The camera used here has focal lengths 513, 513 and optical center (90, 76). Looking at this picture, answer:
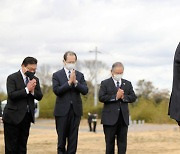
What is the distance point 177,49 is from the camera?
536 cm

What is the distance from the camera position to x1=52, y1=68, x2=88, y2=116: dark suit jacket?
9031mm

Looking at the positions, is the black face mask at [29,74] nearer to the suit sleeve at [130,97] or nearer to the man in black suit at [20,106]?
the man in black suit at [20,106]

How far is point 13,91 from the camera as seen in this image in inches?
345

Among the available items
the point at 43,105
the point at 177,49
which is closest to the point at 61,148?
the point at 177,49

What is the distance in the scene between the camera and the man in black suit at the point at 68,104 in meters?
9.07

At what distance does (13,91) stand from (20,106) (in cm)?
29

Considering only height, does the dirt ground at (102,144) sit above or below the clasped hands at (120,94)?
below

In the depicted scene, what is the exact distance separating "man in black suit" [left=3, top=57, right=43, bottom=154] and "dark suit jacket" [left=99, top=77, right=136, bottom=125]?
55.4 inches

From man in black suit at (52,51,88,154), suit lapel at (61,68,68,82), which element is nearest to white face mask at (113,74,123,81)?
man in black suit at (52,51,88,154)

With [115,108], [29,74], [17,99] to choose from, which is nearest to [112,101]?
[115,108]

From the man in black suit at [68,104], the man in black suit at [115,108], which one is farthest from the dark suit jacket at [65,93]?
the man in black suit at [115,108]

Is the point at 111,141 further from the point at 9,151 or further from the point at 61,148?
the point at 9,151

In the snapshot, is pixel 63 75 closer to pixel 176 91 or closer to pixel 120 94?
pixel 120 94

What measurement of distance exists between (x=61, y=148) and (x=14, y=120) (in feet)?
3.38
